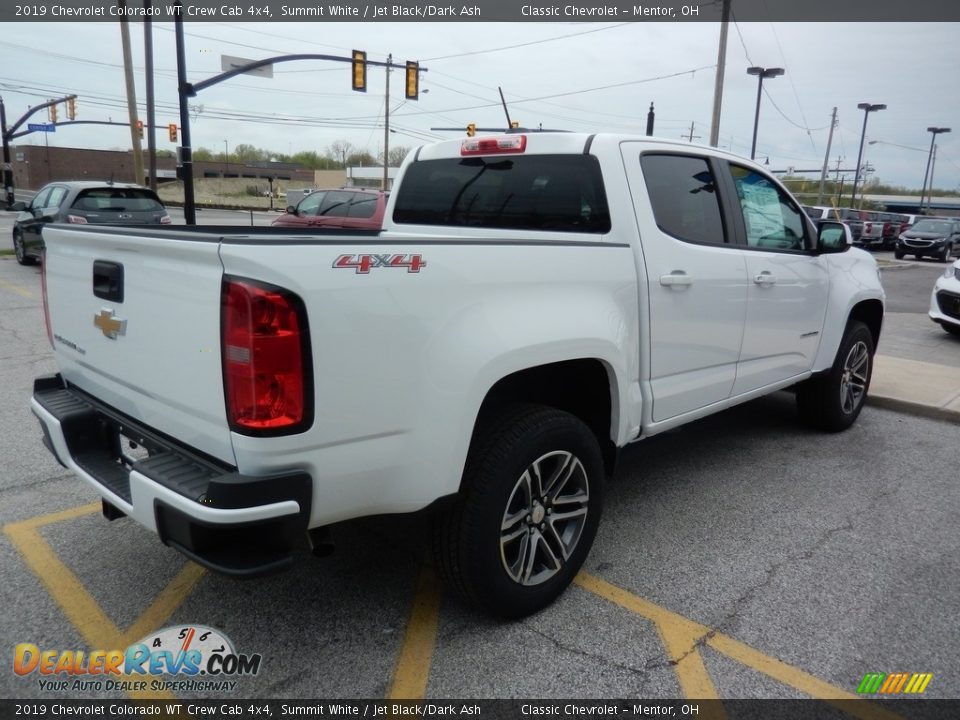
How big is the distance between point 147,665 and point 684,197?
10.3 ft

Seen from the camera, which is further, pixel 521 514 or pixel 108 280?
pixel 521 514

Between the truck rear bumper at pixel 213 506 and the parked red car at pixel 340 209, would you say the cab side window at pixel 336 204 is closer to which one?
the parked red car at pixel 340 209

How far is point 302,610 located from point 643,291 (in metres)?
1.99

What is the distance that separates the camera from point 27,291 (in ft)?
35.1

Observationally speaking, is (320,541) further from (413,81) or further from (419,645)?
(413,81)

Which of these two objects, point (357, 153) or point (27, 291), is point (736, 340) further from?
point (357, 153)

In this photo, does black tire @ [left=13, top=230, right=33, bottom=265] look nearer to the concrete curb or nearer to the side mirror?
the side mirror

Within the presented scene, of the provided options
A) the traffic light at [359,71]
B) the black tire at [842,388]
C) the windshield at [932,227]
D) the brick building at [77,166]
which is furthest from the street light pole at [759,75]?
the brick building at [77,166]

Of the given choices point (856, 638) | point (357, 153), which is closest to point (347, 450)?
point (856, 638)

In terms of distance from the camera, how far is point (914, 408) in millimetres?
5961

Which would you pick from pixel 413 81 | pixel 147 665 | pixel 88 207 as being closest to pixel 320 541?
pixel 147 665

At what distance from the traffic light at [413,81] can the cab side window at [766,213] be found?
20.2m

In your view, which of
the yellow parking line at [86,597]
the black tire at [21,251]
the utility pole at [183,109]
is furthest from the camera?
the utility pole at [183,109]

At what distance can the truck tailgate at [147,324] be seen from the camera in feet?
7.00
